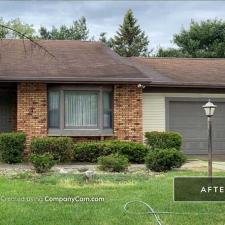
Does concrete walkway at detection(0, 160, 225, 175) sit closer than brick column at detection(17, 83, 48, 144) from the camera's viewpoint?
Yes

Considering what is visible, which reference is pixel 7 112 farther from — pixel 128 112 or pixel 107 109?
pixel 128 112

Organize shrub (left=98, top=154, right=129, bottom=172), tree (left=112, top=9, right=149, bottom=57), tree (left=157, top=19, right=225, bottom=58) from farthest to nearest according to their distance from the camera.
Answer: tree (left=112, top=9, right=149, bottom=57) → tree (left=157, top=19, right=225, bottom=58) → shrub (left=98, top=154, right=129, bottom=172)

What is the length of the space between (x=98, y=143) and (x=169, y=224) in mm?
8991

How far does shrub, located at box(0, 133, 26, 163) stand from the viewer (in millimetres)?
16047

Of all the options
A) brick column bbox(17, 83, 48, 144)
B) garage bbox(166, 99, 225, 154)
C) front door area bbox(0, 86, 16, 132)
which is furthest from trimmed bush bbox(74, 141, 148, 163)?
garage bbox(166, 99, 225, 154)

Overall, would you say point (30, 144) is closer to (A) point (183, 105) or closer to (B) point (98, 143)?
(B) point (98, 143)

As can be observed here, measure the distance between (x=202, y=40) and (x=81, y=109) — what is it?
27318 millimetres

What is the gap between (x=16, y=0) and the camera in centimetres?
681

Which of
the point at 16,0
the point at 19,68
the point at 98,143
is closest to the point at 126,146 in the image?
the point at 98,143

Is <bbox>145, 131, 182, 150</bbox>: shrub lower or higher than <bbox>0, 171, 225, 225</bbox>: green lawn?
higher

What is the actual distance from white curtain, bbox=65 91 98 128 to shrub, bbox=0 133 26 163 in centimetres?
201

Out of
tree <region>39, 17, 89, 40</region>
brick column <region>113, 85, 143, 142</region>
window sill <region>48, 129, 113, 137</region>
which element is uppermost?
tree <region>39, 17, 89, 40</region>

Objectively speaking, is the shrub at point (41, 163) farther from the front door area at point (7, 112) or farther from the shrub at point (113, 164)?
the front door area at point (7, 112)

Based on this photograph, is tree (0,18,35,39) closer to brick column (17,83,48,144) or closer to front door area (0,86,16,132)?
brick column (17,83,48,144)
